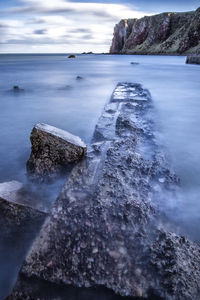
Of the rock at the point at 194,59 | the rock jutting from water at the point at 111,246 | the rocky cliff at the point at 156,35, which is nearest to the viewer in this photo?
the rock jutting from water at the point at 111,246

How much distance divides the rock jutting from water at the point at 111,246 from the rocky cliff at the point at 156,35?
2339 inches

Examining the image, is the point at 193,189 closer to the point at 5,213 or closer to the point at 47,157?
the point at 47,157

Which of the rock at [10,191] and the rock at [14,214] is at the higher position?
the rock at [10,191]

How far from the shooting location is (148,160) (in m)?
2.84

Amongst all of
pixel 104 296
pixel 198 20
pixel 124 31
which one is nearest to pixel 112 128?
pixel 104 296

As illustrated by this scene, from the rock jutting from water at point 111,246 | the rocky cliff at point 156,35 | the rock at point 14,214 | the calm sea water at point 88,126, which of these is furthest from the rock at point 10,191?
the rocky cliff at point 156,35

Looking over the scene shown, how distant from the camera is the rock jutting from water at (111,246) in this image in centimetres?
133

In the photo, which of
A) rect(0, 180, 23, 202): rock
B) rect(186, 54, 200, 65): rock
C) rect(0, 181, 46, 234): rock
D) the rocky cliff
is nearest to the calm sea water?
rect(0, 181, 46, 234): rock

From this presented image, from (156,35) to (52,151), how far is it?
91162mm

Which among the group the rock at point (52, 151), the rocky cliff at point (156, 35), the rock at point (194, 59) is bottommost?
the rock at point (52, 151)

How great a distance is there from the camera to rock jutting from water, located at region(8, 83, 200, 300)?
133 centimetres

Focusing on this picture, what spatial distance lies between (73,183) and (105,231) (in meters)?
0.64

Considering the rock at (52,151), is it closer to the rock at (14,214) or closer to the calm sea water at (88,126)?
the calm sea water at (88,126)

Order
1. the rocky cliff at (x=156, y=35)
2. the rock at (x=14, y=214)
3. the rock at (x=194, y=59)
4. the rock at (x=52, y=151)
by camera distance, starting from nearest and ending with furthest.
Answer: the rock at (x=14, y=214), the rock at (x=52, y=151), the rock at (x=194, y=59), the rocky cliff at (x=156, y=35)
